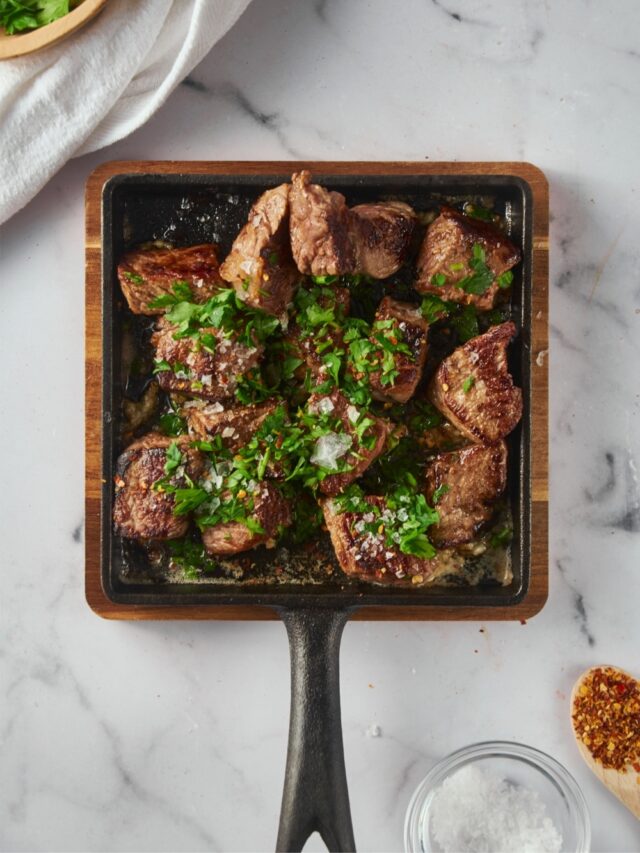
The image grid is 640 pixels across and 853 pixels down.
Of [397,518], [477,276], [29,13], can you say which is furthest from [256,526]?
[29,13]

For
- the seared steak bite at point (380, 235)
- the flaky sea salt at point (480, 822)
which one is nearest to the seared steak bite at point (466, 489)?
the seared steak bite at point (380, 235)

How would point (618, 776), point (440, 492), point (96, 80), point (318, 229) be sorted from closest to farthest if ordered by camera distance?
1. point (318, 229)
2. point (440, 492)
3. point (96, 80)
4. point (618, 776)

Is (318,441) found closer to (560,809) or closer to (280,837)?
(280,837)

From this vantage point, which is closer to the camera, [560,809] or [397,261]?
[397,261]

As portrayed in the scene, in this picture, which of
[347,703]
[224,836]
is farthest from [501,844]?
[224,836]

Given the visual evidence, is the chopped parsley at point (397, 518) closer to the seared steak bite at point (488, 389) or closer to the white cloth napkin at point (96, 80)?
the seared steak bite at point (488, 389)

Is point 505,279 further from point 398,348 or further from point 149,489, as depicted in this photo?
point 149,489
